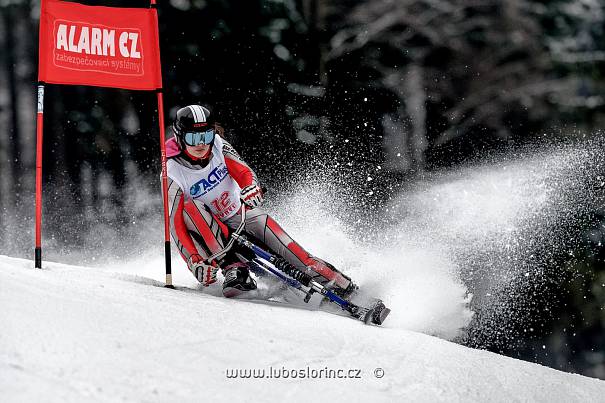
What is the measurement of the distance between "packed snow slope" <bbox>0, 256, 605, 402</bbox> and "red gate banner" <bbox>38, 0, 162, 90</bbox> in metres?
1.32

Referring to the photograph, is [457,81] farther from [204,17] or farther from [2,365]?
Result: [2,365]

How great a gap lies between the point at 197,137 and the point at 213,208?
61 centimetres

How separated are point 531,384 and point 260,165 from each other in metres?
8.42

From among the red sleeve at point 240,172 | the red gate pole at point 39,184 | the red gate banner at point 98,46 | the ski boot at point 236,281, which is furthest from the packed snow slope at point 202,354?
the red gate banner at point 98,46

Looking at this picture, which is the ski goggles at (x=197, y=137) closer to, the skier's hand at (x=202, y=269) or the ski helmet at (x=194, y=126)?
the ski helmet at (x=194, y=126)

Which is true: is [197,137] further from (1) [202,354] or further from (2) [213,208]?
(1) [202,354]

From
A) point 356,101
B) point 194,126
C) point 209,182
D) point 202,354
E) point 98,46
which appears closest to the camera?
point 202,354

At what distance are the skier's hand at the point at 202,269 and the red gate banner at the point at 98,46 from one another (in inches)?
50.3

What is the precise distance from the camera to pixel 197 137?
19.2 ft

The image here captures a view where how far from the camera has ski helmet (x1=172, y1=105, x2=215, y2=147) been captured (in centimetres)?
582

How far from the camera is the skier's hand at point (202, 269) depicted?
5777 millimetres

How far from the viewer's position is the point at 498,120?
1516 cm

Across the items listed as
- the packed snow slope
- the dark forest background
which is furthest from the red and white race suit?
the dark forest background

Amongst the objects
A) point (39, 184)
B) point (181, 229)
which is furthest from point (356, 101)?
point (39, 184)
